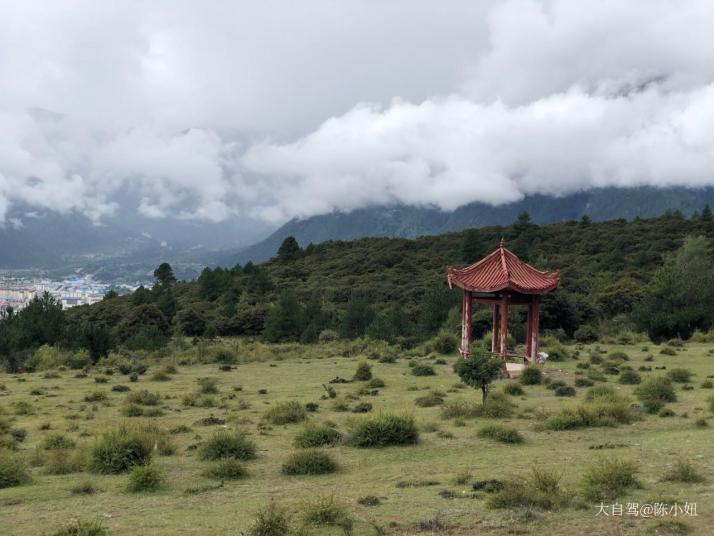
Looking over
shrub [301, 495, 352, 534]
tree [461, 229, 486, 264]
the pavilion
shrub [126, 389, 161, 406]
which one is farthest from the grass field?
tree [461, 229, 486, 264]

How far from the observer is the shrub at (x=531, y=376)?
23.1 m

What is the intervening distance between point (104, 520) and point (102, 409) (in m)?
11.9

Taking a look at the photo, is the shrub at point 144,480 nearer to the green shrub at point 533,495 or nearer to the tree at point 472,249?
the green shrub at point 533,495

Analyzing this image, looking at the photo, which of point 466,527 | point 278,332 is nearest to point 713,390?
point 466,527

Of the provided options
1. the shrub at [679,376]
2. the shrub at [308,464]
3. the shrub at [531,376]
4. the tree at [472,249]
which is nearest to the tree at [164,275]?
the tree at [472,249]

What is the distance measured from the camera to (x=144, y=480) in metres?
11.2

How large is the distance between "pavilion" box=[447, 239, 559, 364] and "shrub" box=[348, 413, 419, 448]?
1323 centimetres

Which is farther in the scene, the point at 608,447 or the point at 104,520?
the point at 608,447

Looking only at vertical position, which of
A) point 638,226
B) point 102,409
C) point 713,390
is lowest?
point 102,409

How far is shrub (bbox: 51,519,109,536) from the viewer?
27.7 feet

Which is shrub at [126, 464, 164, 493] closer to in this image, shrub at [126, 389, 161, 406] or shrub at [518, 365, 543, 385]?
shrub at [126, 389, 161, 406]

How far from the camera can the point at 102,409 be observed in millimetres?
20484

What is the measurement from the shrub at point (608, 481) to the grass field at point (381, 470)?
142mm

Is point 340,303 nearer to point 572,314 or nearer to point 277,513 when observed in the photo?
point 572,314
